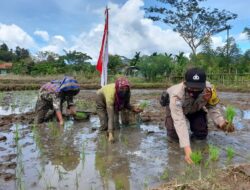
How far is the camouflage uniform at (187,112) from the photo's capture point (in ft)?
15.1

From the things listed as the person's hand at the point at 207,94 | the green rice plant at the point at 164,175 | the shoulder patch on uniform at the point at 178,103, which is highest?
the person's hand at the point at 207,94

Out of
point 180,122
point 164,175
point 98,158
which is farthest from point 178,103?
point 98,158

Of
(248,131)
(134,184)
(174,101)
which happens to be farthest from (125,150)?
(248,131)

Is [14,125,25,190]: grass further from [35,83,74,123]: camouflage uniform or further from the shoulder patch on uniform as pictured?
the shoulder patch on uniform

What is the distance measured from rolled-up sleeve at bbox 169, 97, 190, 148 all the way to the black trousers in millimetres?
979

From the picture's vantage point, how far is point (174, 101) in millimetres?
4816

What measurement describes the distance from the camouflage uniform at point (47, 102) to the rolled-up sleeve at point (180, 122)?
3.15 meters

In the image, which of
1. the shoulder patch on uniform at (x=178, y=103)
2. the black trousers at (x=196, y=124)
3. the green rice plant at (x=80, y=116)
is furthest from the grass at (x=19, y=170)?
the green rice plant at (x=80, y=116)

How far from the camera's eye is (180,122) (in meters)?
4.64

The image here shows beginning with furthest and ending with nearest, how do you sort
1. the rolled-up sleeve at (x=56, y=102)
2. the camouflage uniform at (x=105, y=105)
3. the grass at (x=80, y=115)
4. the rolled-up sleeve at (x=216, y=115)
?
the grass at (x=80, y=115), the rolled-up sleeve at (x=56, y=102), the camouflage uniform at (x=105, y=105), the rolled-up sleeve at (x=216, y=115)

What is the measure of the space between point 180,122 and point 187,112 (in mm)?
924

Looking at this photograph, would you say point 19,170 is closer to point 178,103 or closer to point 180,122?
point 180,122

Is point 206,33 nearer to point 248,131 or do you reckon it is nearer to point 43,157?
point 248,131

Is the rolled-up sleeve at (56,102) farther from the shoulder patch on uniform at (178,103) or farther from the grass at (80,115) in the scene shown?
the shoulder patch on uniform at (178,103)
